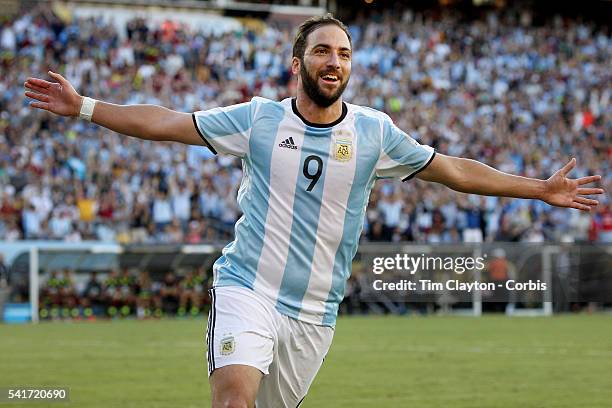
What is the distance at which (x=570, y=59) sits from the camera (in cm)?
3869

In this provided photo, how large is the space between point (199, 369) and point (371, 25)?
85.1ft

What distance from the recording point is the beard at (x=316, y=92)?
6156 millimetres

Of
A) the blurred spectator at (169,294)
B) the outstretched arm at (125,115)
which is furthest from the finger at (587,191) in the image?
the blurred spectator at (169,294)

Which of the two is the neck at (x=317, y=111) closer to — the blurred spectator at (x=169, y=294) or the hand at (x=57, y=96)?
the hand at (x=57, y=96)

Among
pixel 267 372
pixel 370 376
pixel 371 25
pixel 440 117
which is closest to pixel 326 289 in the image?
pixel 267 372

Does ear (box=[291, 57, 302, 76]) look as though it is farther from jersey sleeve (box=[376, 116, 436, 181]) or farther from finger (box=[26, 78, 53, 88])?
finger (box=[26, 78, 53, 88])

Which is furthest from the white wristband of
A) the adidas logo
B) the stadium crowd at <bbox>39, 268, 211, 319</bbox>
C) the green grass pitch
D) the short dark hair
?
the stadium crowd at <bbox>39, 268, 211, 319</bbox>

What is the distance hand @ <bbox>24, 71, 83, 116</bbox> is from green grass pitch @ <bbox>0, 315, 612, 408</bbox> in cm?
485

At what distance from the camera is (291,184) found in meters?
6.15

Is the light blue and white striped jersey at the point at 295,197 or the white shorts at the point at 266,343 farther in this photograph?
the light blue and white striped jersey at the point at 295,197

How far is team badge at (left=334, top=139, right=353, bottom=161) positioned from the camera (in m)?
6.19

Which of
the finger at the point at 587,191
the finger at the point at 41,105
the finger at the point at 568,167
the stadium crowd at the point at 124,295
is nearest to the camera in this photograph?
the finger at the point at 41,105

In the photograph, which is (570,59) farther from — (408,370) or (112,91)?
(408,370)

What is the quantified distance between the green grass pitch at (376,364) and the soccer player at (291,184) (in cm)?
449
